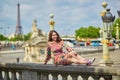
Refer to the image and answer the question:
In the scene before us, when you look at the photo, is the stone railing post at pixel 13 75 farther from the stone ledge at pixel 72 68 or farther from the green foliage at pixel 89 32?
the green foliage at pixel 89 32

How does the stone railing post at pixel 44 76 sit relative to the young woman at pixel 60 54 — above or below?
below

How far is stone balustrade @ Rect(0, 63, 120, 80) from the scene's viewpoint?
24.3 feet

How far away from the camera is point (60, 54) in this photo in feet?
31.1

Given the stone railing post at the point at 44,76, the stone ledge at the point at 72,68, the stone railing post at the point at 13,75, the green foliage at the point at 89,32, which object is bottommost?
the green foliage at the point at 89,32

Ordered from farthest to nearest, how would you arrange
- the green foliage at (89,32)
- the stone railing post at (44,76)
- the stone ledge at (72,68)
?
the green foliage at (89,32) < the stone railing post at (44,76) < the stone ledge at (72,68)

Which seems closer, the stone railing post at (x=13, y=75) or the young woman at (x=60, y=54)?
the young woman at (x=60, y=54)

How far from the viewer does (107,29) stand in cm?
2273

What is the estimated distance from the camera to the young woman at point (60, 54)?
29.4 ft

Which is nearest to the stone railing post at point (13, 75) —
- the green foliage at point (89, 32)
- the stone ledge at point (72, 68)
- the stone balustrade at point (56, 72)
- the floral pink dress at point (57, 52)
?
the stone balustrade at point (56, 72)

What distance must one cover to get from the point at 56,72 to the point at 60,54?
0.84 meters

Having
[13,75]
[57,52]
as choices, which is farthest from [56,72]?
[13,75]

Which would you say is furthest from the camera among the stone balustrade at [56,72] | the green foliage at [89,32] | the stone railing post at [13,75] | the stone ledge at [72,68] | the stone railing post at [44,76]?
the green foliage at [89,32]

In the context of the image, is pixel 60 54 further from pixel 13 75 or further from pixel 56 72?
pixel 13 75

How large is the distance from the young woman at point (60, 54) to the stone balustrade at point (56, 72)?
310mm
